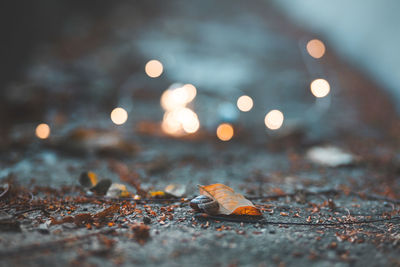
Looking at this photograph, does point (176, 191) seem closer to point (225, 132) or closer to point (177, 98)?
point (225, 132)

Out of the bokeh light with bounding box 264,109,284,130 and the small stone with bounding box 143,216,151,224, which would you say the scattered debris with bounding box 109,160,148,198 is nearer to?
the small stone with bounding box 143,216,151,224

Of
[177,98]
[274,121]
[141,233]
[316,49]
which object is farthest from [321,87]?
[141,233]

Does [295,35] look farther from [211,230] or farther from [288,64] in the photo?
[211,230]

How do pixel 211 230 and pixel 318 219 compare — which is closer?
pixel 211 230

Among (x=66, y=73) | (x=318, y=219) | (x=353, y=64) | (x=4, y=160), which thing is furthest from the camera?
(x=353, y=64)

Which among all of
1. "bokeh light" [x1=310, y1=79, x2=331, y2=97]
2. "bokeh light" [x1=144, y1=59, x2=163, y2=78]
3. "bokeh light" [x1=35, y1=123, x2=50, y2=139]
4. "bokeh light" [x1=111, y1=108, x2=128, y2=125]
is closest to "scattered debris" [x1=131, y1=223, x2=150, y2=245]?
"bokeh light" [x1=35, y1=123, x2=50, y2=139]

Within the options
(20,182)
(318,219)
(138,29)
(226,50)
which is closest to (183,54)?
(226,50)
